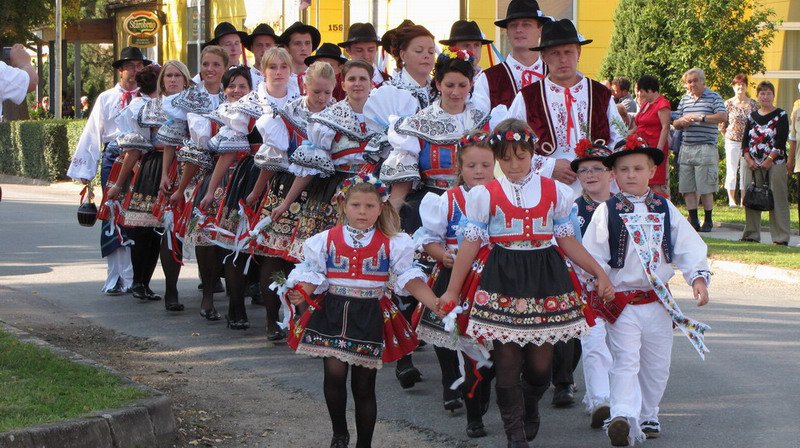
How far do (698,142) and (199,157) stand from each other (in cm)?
849

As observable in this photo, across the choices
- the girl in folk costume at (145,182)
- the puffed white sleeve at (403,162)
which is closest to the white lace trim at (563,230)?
the puffed white sleeve at (403,162)

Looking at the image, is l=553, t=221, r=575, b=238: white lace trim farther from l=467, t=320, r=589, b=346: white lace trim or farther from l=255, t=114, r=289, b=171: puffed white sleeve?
l=255, t=114, r=289, b=171: puffed white sleeve

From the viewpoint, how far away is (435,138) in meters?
7.64

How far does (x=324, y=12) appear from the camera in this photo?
96.2ft

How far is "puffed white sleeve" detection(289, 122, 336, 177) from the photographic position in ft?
28.5

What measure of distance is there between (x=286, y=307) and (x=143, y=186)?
4693 millimetres

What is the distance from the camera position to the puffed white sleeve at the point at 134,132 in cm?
1097

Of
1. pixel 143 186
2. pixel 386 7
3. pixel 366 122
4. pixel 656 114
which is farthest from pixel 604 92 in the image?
pixel 386 7

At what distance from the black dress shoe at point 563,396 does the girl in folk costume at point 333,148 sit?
2.02 metres

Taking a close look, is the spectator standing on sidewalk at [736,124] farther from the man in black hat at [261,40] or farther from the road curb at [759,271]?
the man in black hat at [261,40]

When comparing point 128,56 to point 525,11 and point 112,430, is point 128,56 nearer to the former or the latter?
point 525,11

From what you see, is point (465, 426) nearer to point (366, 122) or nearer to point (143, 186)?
point (366, 122)

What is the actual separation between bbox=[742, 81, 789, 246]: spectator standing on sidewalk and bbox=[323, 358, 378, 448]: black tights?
962 cm

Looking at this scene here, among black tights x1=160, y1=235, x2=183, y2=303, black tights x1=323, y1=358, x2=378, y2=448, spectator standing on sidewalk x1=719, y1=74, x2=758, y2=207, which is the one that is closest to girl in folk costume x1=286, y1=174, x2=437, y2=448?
black tights x1=323, y1=358, x2=378, y2=448
